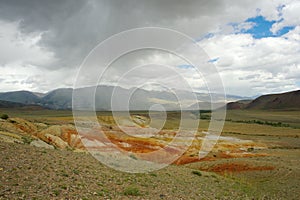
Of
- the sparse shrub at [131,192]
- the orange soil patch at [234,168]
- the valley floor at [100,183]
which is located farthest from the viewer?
the orange soil patch at [234,168]

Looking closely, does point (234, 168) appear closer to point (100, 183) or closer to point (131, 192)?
point (131, 192)

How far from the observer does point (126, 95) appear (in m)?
30.4

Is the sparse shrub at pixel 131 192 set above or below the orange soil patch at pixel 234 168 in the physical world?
above

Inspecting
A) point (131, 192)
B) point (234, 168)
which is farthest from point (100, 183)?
point (234, 168)

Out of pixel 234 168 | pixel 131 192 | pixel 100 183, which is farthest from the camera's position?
pixel 234 168

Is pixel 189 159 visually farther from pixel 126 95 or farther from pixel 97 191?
pixel 97 191

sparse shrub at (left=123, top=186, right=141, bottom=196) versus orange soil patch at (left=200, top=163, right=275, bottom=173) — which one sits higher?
sparse shrub at (left=123, top=186, right=141, bottom=196)

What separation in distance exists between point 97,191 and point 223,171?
69.7 feet

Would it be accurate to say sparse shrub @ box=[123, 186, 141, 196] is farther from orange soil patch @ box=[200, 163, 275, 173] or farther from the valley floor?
orange soil patch @ box=[200, 163, 275, 173]

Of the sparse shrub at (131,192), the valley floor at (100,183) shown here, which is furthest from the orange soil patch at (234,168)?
the sparse shrub at (131,192)

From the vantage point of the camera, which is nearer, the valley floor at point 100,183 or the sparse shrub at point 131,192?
the valley floor at point 100,183

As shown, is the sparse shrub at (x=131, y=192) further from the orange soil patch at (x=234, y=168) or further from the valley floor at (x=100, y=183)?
the orange soil patch at (x=234, y=168)

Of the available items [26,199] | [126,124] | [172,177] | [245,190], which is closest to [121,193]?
[26,199]

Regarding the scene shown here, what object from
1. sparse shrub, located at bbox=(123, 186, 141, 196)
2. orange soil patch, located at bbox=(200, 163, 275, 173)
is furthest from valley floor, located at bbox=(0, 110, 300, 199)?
orange soil patch, located at bbox=(200, 163, 275, 173)
